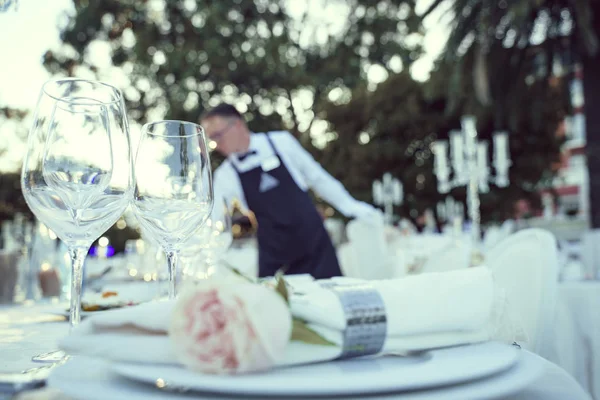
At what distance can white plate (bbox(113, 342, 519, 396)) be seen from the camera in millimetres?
493

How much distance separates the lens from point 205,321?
546 mm

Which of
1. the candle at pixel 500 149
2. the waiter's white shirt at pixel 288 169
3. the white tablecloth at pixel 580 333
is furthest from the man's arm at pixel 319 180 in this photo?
the candle at pixel 500 149

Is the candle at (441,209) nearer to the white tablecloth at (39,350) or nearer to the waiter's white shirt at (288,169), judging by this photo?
the waiter's white shirt at (288,169)

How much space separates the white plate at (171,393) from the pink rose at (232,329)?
0.03 metres

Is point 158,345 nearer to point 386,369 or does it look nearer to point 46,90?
point 386,369

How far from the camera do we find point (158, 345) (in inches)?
23.9

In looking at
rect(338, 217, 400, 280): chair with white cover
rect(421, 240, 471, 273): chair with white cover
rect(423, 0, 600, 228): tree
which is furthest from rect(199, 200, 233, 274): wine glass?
rect(423, 0, 600, 228): tree

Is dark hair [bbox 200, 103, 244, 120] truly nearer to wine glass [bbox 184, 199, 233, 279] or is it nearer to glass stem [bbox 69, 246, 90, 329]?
wine glass [bbox 184, 199, 233, 279]

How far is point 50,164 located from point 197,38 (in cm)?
1625

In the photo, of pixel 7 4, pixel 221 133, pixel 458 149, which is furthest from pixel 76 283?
pixel 458 149

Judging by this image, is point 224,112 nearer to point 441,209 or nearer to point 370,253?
point 370,253

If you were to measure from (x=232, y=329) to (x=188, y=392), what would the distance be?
7 centimetres

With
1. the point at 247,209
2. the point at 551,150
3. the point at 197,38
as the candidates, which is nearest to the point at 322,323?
the point at 247,209

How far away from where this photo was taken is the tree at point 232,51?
16.1 metres
